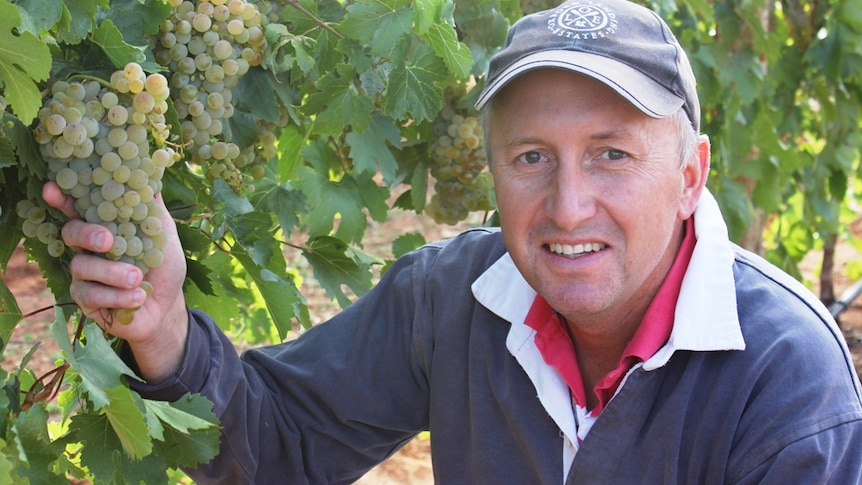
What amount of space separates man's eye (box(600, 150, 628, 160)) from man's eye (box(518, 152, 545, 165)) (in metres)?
0.11

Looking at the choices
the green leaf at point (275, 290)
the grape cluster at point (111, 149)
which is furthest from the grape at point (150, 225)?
the green leaf at point (275, 290)

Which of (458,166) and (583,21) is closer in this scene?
(583,21)

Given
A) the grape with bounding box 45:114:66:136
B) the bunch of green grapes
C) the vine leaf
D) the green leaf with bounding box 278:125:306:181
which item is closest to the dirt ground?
the bunch of green grapes

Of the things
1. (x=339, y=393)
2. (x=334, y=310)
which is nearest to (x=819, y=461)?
(x=339, y=393)

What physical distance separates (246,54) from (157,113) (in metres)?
0.34

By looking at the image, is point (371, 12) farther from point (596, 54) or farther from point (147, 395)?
point (147, 395)

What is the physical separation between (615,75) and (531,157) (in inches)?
8.0

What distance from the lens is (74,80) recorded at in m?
1.48

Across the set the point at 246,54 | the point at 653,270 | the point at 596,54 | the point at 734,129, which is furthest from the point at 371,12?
the point at 734,129

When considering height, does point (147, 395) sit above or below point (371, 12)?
below

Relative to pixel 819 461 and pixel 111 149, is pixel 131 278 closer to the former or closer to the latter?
pixel 111 149

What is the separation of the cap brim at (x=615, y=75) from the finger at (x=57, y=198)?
0.73 m

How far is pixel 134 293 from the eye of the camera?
1.50 meters

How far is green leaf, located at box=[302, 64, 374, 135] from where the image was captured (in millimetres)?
1980
